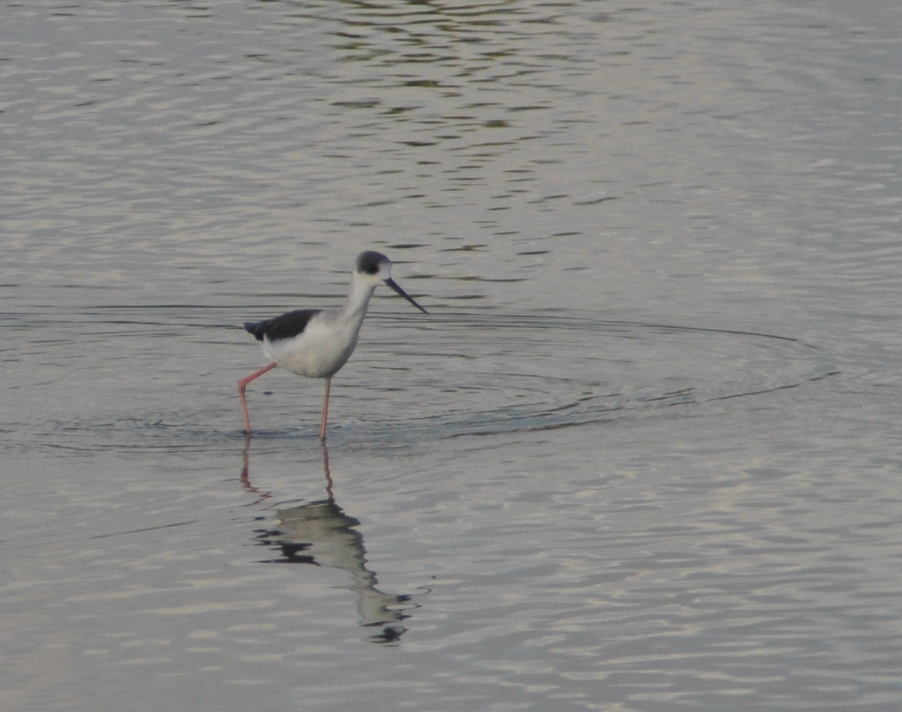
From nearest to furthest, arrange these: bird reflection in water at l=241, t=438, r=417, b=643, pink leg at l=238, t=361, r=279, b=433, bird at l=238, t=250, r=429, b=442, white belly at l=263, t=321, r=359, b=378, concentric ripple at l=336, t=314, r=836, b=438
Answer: bird reflection in water at l=241, t=438, r=417, b=643, bird at l=238, t=250, r=429, b=442, white belly at l=263, t=321, r=359, b=378, pink leg at l=238, t=361, r=279, b=433, concentric ripple at l=336, t=314, r=836, b=438

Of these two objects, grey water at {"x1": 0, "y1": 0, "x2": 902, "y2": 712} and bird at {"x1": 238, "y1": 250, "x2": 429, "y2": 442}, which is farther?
bird at {"x1": 238, "y1": 250, "x2": 429, "y2": 442}

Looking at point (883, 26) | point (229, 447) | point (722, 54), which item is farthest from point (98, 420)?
point (883, 26)

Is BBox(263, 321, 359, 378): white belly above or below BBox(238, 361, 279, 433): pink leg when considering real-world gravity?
above

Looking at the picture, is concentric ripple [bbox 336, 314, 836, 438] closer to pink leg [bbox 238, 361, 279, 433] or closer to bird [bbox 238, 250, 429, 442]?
bird [bbox 238, 250, 429, 442]

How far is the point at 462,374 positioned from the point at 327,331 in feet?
5.06

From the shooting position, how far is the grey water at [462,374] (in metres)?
7.67

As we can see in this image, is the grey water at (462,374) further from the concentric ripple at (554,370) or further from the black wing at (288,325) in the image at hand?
the black wing at (288,325)

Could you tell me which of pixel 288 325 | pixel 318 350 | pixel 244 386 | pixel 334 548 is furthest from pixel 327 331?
pixel 334 548

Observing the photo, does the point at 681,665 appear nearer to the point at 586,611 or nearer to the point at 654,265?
the point at 586,611

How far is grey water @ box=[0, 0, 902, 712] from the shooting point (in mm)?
7672

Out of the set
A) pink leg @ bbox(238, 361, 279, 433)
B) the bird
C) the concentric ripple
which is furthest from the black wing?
the concentric ripple

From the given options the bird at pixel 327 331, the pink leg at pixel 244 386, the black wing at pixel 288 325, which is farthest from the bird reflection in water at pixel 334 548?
the black wing at pixel 288 325

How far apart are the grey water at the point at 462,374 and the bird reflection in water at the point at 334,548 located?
0.09ft

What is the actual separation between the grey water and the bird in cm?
41
